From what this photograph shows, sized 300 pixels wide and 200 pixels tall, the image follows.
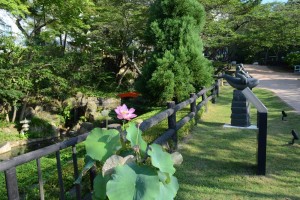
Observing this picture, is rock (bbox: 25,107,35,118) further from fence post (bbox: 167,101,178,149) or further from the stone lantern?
fence post (bbox: 167,101,178,149)

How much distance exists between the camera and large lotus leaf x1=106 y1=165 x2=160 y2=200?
4.64 feet

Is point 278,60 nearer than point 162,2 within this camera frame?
No

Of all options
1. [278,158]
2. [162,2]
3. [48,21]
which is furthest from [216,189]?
[48,21]

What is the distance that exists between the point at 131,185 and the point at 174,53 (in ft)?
21.2

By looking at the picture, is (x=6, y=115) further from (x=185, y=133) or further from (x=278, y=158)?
(x=278, y=158)

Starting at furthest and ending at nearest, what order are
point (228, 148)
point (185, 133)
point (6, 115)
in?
point (6, 115), point (185, 133), point (228, 148)

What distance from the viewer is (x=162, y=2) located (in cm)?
747

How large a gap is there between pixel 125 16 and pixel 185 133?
8.13 meters

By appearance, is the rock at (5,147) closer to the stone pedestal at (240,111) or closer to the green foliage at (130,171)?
the stone pedestal at (240,111)

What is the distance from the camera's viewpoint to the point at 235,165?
4031 millimetres

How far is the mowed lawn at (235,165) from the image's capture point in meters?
3.23

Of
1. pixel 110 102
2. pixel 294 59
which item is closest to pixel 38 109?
pixel 110 102

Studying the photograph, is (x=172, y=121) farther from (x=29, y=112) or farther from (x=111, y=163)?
(x=29, y=112)

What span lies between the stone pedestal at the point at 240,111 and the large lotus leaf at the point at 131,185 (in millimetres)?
5054
